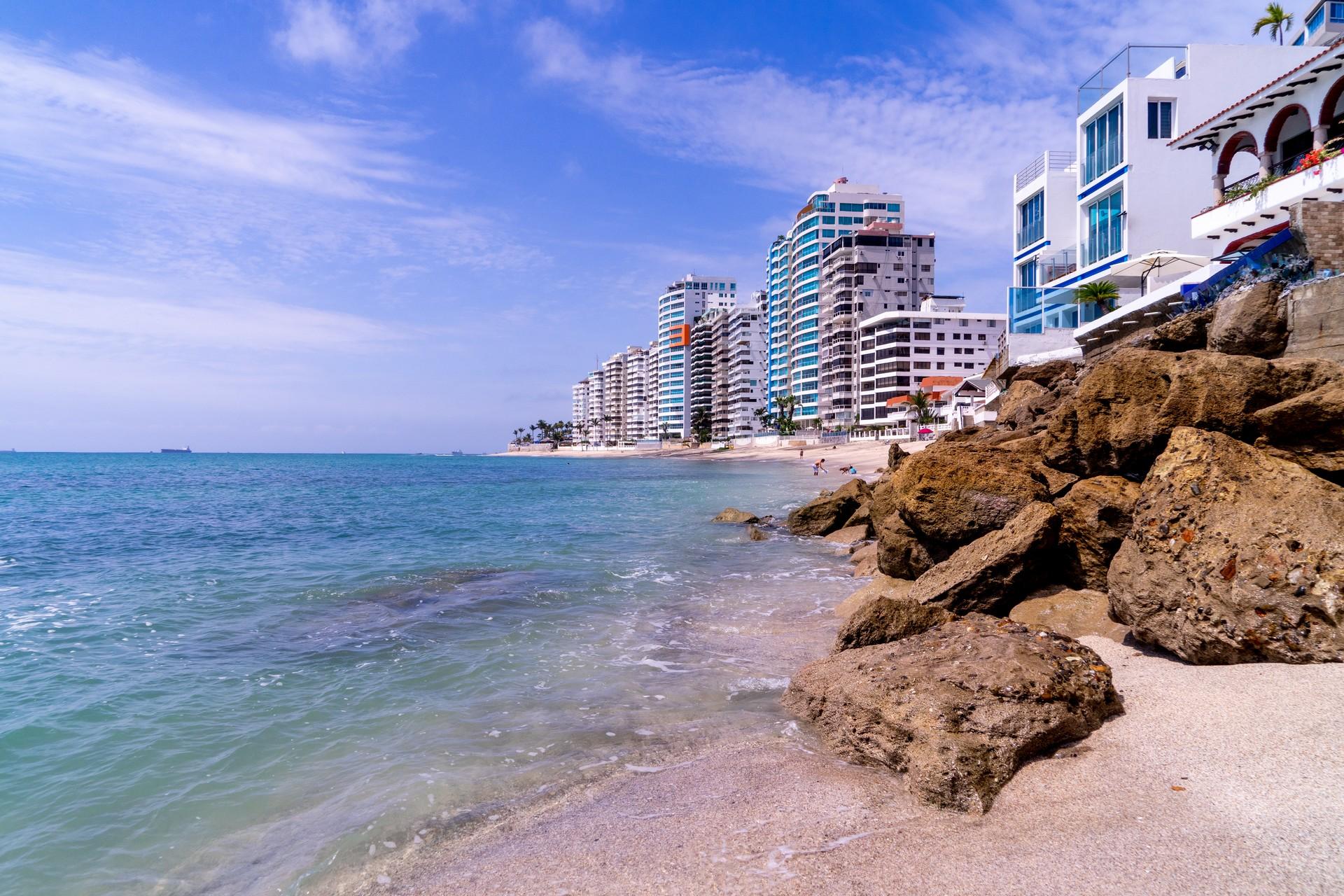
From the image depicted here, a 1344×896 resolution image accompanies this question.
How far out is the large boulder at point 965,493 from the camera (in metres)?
11.1

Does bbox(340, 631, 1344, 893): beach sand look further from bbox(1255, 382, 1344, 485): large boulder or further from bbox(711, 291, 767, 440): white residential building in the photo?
bbox(711, 291, 767, 440): white residential building

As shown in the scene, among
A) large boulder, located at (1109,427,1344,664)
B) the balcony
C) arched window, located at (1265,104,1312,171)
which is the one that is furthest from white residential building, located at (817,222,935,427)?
large boulder, located at (1109,427,1344,664)

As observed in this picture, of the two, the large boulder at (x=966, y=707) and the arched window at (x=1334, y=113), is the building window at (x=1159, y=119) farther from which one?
the large boulder at (x=966, y=707)

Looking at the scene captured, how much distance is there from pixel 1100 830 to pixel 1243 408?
6419 mm

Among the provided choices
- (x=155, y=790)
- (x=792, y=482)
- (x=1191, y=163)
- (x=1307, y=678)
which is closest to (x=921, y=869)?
(x=1307, y=678)

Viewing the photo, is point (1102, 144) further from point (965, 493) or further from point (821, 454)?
point (821, 454)

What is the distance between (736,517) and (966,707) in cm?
2345

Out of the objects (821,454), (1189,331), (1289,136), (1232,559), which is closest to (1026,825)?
(1232,559)

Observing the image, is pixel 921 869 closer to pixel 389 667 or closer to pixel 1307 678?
pixel 1307 678

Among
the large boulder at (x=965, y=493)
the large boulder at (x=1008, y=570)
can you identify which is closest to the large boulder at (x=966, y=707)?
the large boulder at (x=1008, y=570)

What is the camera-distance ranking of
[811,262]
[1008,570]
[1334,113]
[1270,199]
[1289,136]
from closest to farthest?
[1008,570] < [1334,113] < [1270,199] < [1289,136] < [811,262]

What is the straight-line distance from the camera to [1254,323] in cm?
1134

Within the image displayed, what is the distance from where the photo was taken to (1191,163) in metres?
31.5

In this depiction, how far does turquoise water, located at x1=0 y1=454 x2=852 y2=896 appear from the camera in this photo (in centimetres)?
630
